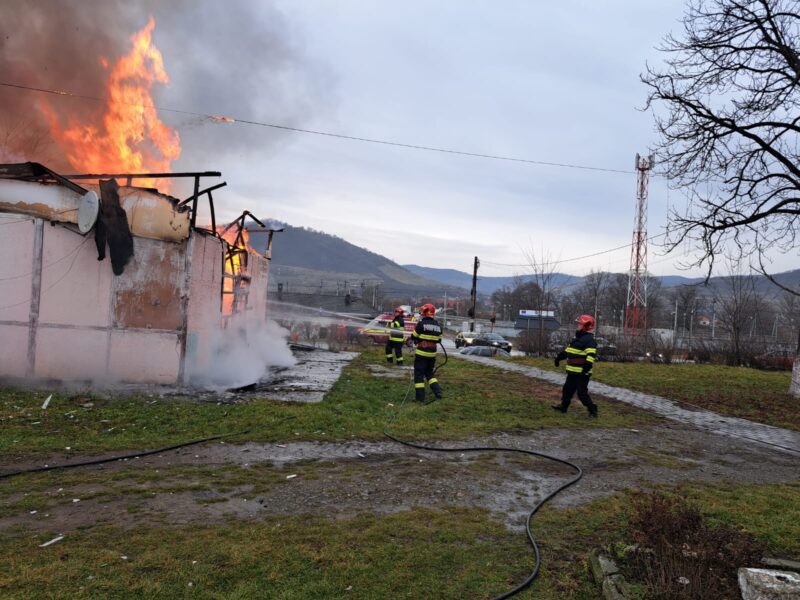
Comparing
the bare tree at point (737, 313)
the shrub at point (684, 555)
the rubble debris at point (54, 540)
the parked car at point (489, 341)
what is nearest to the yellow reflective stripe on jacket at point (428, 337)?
the shrub at point (684, 555)

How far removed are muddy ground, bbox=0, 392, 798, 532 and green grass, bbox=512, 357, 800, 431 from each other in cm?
407

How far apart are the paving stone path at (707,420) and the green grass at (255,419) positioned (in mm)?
889

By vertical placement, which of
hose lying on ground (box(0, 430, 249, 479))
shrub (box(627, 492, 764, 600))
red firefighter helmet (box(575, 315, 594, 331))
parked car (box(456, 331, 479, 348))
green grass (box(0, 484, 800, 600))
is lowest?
parked car (box(456, 331, 479, 348))

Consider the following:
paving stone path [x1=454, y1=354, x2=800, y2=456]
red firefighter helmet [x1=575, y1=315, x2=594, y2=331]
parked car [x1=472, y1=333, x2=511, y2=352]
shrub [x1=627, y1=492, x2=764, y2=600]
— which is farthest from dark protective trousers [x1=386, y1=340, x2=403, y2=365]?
parked car [x1=472, y1=333, x2=511, y2=352]

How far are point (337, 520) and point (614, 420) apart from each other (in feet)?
22.7

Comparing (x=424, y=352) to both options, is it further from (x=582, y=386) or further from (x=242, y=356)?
(x=242, y=356)

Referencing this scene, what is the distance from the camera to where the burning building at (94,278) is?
9.20m

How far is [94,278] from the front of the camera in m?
9.44

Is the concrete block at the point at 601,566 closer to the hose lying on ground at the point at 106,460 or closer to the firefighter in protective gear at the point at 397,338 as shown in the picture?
the hose lying on ground at the point at 106,460

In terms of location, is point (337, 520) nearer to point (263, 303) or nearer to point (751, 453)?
point (751, 453)

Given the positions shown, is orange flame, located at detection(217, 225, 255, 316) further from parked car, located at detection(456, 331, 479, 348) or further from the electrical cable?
parked car, located at detection(456, 331, 479, 348)

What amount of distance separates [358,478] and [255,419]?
9.45 ft

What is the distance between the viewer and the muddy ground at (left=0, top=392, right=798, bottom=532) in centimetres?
449

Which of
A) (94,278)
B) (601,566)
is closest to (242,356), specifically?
(94,278)
